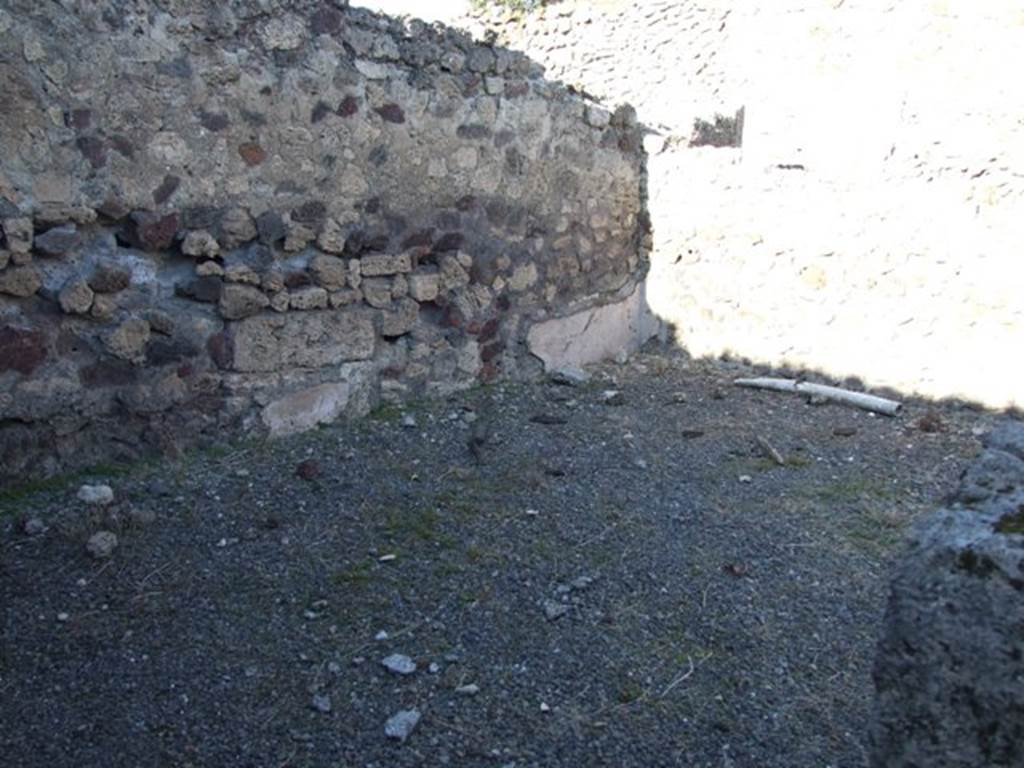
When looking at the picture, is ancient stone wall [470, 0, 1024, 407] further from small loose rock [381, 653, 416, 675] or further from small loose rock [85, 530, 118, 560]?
small loose rock [85, 530, 118, 560]

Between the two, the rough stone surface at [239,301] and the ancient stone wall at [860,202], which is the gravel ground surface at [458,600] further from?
the ancient stone wall at [860,202]

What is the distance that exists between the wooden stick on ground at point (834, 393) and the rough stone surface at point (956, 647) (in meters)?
3.52

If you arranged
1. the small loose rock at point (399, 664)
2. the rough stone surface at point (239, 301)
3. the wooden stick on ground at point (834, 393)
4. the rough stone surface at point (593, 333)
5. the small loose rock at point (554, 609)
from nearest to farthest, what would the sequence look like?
the small loose rock at point (399, 664)
the small loose rock at point (554, 609)
the rough stone surface at point (239, 301)
the wooden stick on ground at point (834, 393)
the rough stone surface at point (593, 333)

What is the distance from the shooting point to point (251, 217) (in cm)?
387

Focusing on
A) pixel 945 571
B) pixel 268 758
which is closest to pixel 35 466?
pixel 268 758

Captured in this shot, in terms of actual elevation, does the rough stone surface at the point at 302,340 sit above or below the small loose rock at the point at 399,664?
above

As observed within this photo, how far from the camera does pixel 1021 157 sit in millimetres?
4934

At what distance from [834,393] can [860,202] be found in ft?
3.67

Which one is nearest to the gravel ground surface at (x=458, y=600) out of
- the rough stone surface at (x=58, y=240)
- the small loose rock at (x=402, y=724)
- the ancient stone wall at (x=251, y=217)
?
the small loose rock at (x=402, y=724)

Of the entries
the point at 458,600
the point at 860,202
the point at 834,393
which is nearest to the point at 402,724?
the point at 458,600

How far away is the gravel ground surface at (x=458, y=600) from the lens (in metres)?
2.32

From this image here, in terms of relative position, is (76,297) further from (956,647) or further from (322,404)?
(956,647)

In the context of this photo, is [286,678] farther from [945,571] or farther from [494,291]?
[494,291]

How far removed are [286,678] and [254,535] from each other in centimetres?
79
